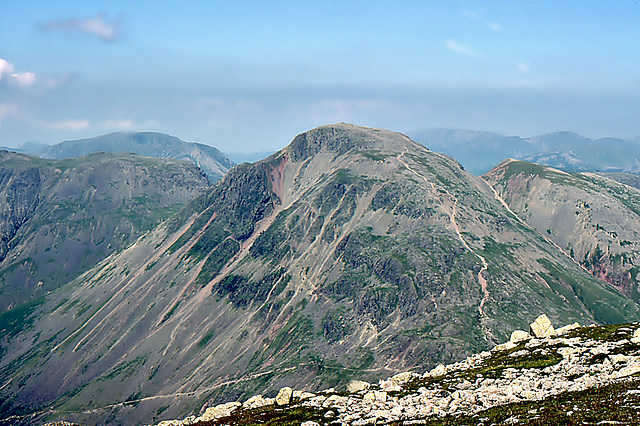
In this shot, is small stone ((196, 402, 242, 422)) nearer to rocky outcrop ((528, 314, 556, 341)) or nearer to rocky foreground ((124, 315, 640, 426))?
rocky foreground ((124, 315, 640, 426))

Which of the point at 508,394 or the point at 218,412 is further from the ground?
the point at 508,394

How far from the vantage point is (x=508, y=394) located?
63.3m

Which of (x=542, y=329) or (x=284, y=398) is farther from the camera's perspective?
(x=542, y=329)

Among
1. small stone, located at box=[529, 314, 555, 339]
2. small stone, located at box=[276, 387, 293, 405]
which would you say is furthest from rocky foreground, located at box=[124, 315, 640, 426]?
small stone, located at box=[529, 314, 555, 339]

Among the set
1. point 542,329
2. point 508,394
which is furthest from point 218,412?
point 542,329

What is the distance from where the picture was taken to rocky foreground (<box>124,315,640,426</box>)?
5225cm

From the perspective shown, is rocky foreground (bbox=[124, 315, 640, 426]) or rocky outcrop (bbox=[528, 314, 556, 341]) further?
rocky outcrop (bbox=[528, 314, 556, 341])

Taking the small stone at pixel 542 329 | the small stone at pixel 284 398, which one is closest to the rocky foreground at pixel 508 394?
the small stone at pixel 284 398

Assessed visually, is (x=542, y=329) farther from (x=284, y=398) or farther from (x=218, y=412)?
(x=218, y=412)

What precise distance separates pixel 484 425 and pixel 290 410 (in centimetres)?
A: 3780

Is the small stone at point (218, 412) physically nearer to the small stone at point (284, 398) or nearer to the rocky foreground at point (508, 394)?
the rocky foreground at point (508, 394)

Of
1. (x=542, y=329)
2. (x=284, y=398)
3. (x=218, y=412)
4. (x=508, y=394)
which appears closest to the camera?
(x=508, y=394)

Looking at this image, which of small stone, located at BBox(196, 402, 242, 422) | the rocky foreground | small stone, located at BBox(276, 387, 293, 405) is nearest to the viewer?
the rocky foreground

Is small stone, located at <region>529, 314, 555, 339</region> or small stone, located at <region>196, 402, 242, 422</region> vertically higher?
small stone, located at <region>529, 314, 555, 339</region>
